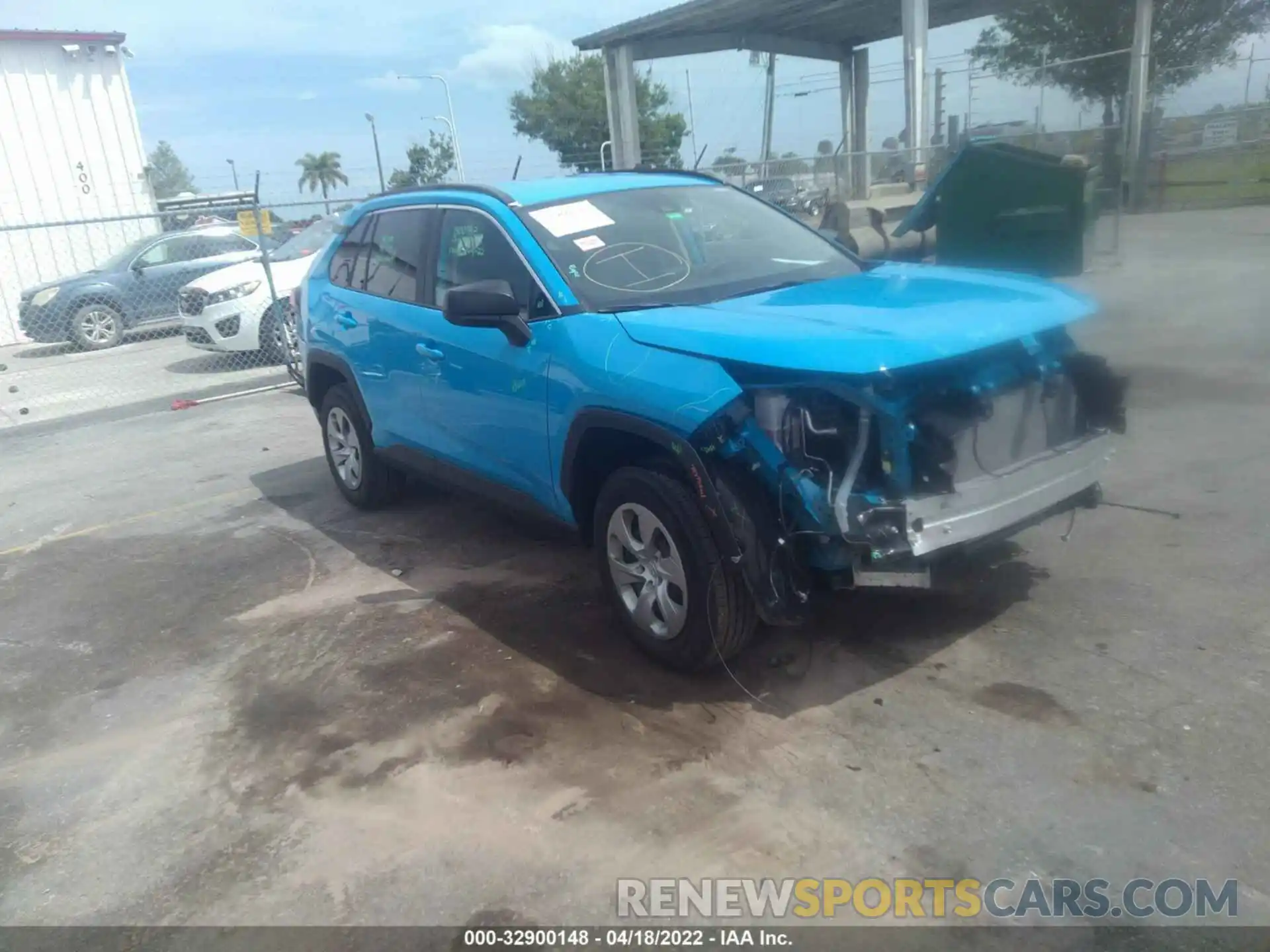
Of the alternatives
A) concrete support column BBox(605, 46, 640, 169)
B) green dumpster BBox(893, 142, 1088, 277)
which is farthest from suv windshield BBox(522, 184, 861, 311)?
concrete support column BBox(605, 46, 640, 169)

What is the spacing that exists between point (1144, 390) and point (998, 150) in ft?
8.39

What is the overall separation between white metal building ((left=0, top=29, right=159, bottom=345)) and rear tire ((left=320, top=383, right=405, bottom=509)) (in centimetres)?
1370

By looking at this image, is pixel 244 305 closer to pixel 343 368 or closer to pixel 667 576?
pixel 343 368

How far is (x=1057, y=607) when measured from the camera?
4.20 m

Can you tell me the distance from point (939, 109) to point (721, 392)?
59.8ft

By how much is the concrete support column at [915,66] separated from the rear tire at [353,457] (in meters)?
15.5

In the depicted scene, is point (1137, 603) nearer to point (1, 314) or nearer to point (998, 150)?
point (998, 150)

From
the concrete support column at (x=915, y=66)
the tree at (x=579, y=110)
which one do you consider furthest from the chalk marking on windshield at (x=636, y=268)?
the tree at (x=579, y=110)

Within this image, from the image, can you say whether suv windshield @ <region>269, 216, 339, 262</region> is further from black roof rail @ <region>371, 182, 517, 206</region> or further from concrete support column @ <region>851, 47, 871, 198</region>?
concrete support column @ <region>851, 47, 871, 198</region>

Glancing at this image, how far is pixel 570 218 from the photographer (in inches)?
181

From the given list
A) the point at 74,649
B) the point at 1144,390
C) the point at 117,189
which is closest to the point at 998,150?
the point at 1144,390

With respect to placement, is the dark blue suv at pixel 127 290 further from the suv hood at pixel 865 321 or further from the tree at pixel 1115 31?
the tree at pixel 1115 31

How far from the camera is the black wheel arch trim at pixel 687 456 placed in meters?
3.45

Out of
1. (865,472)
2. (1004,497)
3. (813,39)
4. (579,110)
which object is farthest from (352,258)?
(579,110)
